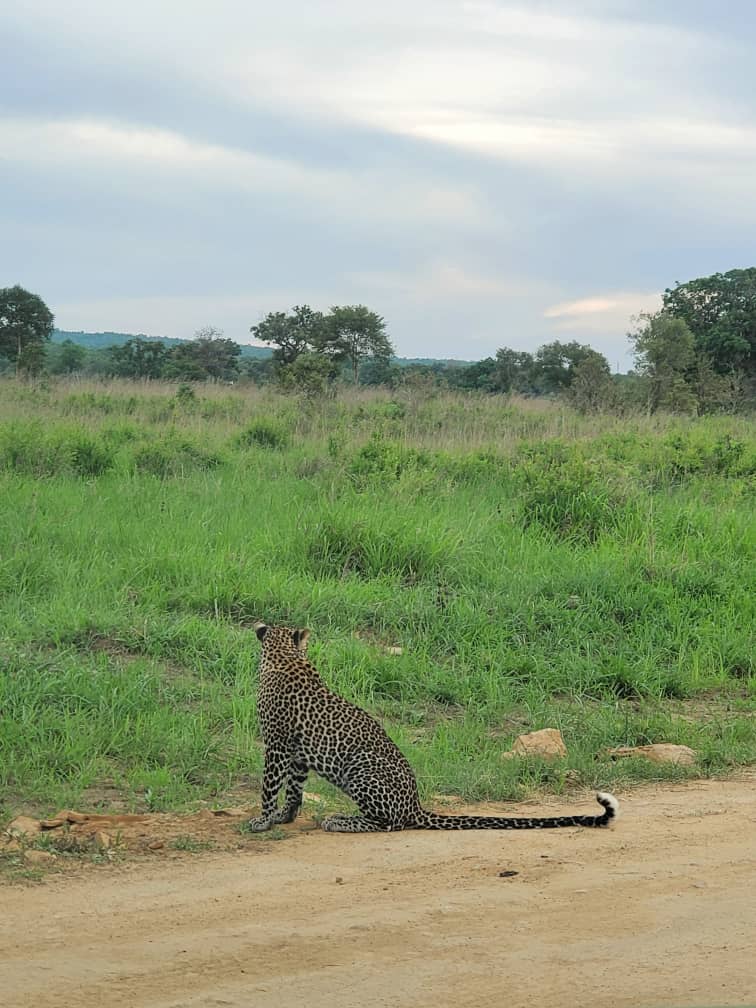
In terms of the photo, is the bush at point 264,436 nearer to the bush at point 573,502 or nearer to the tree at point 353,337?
the bush at point 573,502

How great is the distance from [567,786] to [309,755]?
4.73ft

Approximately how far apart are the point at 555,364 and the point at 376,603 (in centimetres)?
2874

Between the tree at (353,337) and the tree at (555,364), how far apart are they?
5887 mm

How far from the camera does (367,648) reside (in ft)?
24.0

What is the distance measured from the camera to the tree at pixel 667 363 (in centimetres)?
2330

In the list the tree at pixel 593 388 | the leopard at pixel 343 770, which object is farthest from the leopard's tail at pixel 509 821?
the tree at pixel 593 388

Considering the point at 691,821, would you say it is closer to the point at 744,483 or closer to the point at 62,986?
the point at 62,986

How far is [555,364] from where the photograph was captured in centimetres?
3594

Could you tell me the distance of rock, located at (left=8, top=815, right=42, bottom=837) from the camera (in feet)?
15.4

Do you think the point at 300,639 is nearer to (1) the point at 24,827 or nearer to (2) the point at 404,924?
(1) the point at 24,827

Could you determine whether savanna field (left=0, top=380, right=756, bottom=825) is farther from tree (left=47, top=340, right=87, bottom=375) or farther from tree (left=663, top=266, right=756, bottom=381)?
tree (left=47, top=340, right=87, bottom=375)

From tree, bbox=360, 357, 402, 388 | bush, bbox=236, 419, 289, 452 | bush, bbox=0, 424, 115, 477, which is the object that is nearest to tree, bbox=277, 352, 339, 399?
bush, bbox=236, 419, 289, 452

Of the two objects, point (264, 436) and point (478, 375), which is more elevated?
point (478, 375)

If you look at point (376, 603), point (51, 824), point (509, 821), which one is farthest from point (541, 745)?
point (51, 824)
